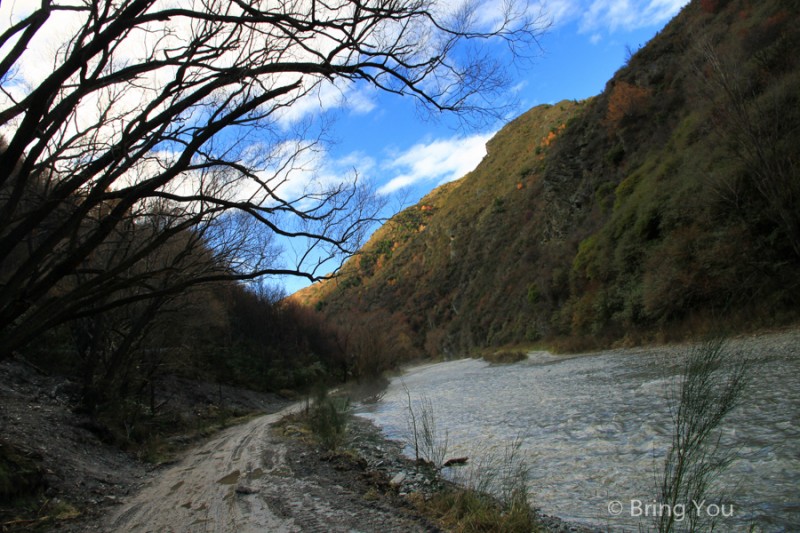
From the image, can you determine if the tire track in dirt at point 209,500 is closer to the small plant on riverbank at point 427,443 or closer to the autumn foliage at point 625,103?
the small plant on riverbank at point 427,443

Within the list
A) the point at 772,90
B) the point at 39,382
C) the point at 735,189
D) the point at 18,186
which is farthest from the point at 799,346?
the point at 39,382

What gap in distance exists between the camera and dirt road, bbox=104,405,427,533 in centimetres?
499

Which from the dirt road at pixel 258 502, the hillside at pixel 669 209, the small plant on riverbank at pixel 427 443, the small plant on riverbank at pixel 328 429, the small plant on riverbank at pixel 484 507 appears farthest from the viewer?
the hillside at pixel 669 209

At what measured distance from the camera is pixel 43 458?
793 centimetres

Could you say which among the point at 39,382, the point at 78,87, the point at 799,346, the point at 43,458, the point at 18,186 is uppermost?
the point at 78,87

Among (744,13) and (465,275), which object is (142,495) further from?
(465,275)

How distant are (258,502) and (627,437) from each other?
17.8 ft

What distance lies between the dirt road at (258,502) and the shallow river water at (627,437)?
6.70 ft

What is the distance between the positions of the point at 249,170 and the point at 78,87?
6.08ft

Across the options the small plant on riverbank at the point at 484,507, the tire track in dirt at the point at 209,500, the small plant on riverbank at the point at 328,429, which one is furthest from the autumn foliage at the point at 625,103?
the small plant on riverbank at the point at 484,507

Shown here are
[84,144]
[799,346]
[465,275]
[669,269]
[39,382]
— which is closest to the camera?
[84,144]

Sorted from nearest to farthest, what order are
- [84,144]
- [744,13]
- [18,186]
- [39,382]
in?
[18,186] < [84,144] < [39,382] < [744,13]

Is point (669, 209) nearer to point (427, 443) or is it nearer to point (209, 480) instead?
point (427, 443)

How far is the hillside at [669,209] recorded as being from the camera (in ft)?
47.4
